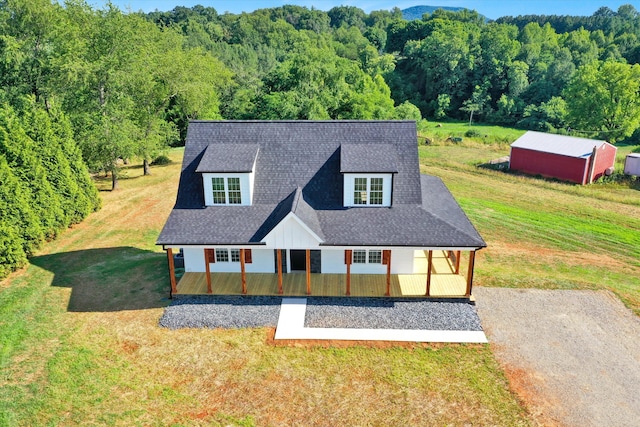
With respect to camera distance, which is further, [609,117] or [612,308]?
[609,117]

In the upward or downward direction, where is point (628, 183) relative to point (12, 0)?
downward

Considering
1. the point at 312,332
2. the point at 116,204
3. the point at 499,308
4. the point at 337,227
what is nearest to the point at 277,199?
the point at 337,227

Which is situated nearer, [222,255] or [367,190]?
[367,190]

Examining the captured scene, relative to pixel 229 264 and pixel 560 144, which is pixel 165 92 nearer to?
pixel 229 264

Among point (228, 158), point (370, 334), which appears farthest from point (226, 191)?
point (370, 334)

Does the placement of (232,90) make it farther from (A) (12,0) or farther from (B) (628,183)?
(B) (628,183)

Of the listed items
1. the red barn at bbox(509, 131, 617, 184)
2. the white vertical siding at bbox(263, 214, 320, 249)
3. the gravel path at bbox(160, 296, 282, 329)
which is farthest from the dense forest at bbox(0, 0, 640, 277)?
the red barn at bbox(509, 131, 617, 184)

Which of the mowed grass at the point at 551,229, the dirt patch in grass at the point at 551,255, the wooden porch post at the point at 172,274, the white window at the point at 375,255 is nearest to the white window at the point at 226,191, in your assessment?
the wooden porch post at the point at 172,274
